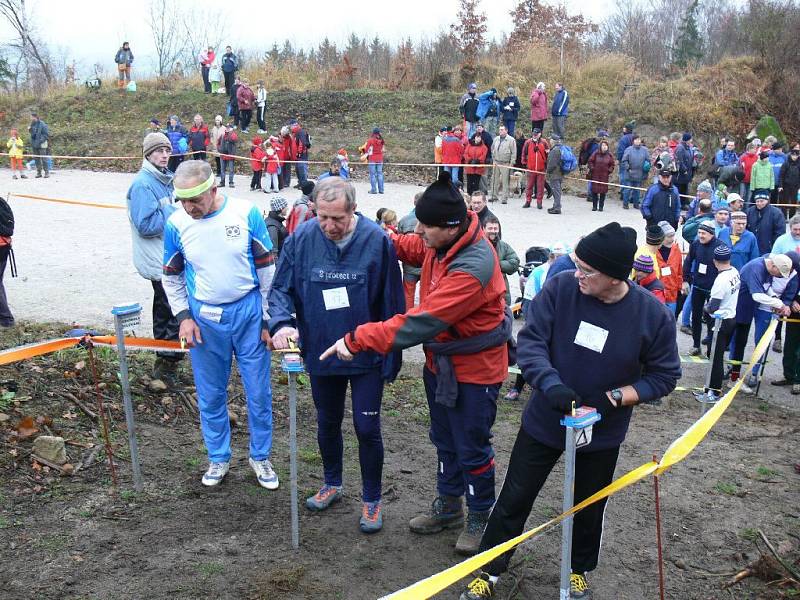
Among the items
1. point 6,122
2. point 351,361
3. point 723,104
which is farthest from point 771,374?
point 6,122

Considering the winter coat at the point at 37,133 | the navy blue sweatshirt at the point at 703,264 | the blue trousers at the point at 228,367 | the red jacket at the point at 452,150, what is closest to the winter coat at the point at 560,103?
the red jacket at the point at 452,150

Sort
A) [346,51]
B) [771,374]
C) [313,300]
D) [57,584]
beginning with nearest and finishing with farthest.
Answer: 1. [57,584]
2. [313,300]
3. [771,374]
4. [346,51]

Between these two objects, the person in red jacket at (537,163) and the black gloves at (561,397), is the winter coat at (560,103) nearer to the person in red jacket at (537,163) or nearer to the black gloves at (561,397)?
the person in red jacket at (537,163)

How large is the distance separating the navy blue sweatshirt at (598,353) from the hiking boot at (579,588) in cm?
82

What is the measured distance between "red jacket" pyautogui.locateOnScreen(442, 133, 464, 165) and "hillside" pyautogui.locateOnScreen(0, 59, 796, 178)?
3.48 meters

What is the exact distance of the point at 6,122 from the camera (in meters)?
30.7

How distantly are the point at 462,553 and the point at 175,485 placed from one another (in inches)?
78.1

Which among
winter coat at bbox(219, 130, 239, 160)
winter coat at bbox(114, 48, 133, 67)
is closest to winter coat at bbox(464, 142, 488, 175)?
winter coat at bbox(219, 130, 239, 160)

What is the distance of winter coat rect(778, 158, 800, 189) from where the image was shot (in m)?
19.5

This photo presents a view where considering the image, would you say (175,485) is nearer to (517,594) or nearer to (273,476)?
(273,476)

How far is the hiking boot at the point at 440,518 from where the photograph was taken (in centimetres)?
481

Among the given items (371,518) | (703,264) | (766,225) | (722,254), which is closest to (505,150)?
(766,225)

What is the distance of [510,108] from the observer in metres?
22.8

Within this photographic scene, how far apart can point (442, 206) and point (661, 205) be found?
11285 millimetres
